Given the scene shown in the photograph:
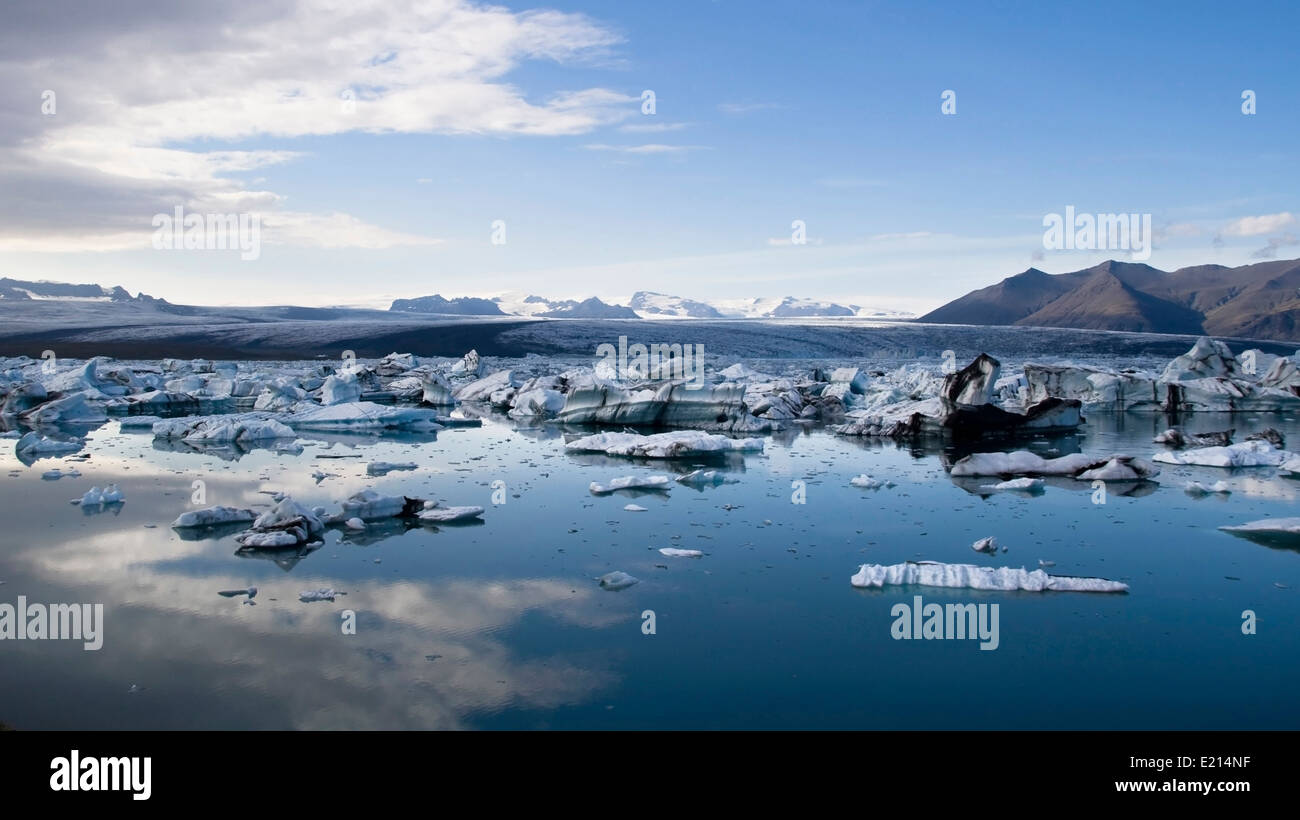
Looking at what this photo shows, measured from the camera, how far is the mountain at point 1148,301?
108 meters

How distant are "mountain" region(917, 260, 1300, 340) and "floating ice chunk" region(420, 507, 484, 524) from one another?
108 m

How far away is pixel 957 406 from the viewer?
1549cm

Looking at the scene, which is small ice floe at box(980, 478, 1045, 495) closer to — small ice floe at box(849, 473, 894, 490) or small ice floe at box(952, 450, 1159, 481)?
small ice floe at box(952, 450, 1159, 481)

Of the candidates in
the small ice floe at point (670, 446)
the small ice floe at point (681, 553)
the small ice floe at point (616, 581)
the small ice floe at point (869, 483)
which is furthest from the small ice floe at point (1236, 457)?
the small ice floe at point (616, 581)

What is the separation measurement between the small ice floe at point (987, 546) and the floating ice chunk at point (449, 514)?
457 centimetres

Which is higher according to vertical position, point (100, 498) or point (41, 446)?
point (41, 446)

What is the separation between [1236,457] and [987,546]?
21.5 feet

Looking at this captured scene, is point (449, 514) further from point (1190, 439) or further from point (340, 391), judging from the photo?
point (1190, 439)

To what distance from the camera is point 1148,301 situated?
387 ft

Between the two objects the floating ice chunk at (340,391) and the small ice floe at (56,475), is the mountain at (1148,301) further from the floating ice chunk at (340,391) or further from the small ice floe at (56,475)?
the small ice floe at (56,475)

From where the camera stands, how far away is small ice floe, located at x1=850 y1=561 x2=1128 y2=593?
20.2 ft
